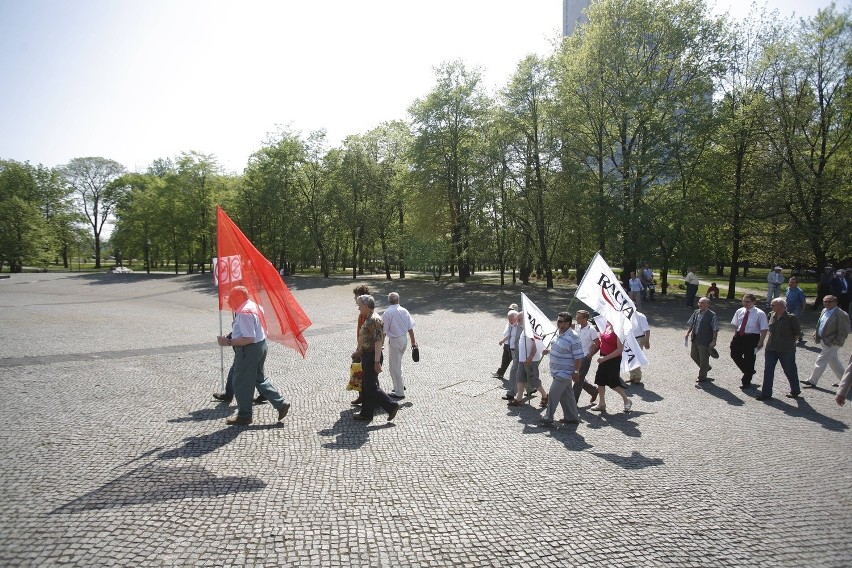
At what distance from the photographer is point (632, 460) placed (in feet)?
21.8

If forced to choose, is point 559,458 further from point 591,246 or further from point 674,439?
point 591,246

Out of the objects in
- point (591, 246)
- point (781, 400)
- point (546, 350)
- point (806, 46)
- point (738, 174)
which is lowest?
point (781, 400)

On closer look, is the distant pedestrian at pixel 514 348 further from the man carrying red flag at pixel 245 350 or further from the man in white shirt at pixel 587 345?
the man carrying red flag at pixel 245 350

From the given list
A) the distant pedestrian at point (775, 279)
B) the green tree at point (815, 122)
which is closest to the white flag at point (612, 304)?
the distant pedestrian at point (775, 279)

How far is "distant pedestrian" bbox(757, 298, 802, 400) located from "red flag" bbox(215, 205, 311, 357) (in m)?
9.19

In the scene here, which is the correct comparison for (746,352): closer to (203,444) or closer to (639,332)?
(639,332)

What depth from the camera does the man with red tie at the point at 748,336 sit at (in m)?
10.8

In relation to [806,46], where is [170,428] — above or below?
below

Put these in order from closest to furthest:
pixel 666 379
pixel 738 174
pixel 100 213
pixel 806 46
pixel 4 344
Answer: pixel 666 379 < pixel 4 344 < pixel 806 46 < pixel 738 174 < pixel 100 213

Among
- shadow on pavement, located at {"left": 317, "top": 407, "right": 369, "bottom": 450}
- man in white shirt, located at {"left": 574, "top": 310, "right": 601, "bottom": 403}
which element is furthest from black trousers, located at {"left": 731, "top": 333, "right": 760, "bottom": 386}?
shadow on pavement, located at {"left": 317, "top": 407, "right": 369, "bottom": 450}

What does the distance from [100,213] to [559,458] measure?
269 feet

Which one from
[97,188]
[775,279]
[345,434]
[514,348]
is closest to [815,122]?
[775,279]

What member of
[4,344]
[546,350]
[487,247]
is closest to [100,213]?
[487,247]

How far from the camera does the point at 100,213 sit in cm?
7069
